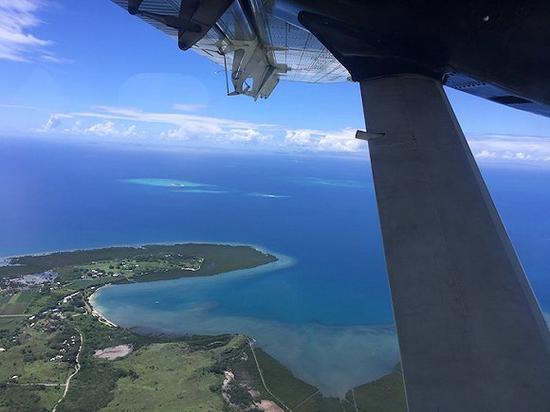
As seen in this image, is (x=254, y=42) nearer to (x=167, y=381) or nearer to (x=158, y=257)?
(x=167, y=381)

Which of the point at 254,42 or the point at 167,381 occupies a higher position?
the point at 254,42

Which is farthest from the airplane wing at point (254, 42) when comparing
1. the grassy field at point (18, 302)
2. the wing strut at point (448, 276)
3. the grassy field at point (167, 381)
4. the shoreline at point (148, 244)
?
the shoreline at point (148, 244)

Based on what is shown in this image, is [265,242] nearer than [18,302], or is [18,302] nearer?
[18,302]

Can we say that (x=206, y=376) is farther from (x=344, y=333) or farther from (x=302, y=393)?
(x=344, y=333)

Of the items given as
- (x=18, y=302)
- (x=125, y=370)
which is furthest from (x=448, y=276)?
(x=18, y=302)

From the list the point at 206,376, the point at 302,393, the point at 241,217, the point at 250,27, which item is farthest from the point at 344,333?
the point at 241,217
